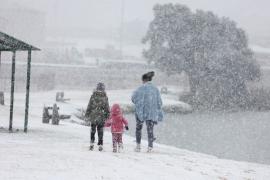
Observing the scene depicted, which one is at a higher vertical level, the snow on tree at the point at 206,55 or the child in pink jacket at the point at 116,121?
the snow on tree at the point at 206,55

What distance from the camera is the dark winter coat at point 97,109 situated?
475 inches

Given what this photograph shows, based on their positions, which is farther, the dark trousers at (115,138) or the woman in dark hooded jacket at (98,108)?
the dark trousers at (115,138)

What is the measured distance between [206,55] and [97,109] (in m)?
43.8

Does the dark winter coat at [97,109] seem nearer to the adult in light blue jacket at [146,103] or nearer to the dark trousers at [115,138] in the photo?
the dark trousers at [115,138]

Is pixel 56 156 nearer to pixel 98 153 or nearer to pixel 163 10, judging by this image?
pixel 98 153

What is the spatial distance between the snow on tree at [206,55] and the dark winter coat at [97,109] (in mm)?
41569

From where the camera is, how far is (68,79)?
64.6 meters

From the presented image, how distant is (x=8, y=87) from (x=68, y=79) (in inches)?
408

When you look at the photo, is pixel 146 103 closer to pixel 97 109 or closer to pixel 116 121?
pixel 116 121

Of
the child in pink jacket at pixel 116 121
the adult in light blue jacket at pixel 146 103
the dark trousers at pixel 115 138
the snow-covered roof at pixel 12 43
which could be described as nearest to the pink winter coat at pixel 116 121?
the child in pink jacket at pixel 116 121

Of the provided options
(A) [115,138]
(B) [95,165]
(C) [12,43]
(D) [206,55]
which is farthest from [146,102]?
(D) [206,55]

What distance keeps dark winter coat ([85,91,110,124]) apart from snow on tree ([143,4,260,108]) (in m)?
41.6

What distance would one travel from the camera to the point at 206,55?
2163 inches

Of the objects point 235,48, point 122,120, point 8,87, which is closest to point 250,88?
point 235,48
